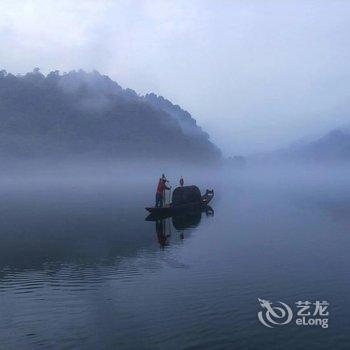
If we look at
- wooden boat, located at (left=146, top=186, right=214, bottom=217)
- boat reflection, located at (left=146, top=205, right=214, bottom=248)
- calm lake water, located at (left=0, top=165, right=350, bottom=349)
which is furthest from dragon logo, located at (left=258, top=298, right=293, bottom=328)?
wooden boat, located at (left=146, top=186, right=214, bottom=217)

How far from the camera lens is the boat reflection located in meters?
39.5

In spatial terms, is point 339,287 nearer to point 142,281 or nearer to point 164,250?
point 142,281

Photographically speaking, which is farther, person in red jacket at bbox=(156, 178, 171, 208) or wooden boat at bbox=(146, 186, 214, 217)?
wooden boat at bbox=(146, 186, 214, 217)

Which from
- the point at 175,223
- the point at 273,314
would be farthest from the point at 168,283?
the point at 175,223

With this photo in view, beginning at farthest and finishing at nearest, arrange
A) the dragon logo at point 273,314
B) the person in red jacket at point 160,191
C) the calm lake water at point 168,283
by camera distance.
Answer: the person in red jacket at point 160,191 → the dragon logo at point 273,314 → the calm lake water at point 168,283

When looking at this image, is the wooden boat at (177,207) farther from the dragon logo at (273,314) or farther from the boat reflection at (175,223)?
the dragon logo at (273,314)

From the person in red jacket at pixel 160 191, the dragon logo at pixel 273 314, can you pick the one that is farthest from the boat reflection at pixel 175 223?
the dragon logo at pixel 273 314

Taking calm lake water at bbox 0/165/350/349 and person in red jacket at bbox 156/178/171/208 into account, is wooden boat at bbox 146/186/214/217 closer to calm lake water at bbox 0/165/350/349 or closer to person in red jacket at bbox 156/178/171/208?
person in red jacket at bbox 156/178/171/208

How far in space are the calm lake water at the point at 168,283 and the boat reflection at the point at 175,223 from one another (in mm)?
216

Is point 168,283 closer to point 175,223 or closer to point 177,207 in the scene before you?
point 175,223

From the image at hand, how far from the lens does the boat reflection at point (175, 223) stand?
39484 mm

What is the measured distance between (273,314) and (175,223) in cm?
2943

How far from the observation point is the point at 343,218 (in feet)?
170

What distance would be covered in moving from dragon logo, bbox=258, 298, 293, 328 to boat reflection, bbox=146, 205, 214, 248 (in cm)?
1557
